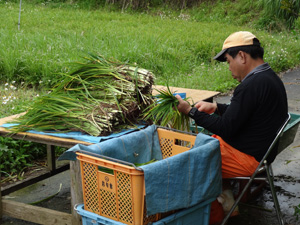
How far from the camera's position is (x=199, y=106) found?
3.48 meters

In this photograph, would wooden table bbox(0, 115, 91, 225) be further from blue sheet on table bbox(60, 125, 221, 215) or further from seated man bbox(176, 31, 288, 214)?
seated man bbox(176, 31, 288, 214)

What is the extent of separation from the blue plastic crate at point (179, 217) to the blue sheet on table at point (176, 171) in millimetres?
64

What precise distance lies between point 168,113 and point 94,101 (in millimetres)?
618

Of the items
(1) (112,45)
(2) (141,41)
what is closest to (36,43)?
(1) (112,45)

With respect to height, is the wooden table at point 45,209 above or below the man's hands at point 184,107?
below

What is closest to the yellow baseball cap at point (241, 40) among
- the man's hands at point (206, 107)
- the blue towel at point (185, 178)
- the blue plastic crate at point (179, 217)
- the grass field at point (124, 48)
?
the man's hands at point (206, 107)

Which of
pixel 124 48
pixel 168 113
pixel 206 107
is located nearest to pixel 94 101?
pixel 168 113

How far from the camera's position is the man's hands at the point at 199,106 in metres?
3.27

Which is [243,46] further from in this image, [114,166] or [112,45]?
[112,45]

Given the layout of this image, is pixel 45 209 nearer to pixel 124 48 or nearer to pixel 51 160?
pixel 51 160

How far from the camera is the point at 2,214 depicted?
3.76m

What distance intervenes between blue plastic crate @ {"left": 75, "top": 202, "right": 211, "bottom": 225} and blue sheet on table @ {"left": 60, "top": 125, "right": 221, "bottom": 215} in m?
0.06

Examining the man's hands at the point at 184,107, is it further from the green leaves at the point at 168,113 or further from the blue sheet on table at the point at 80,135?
the blue sheet on table at the point at 80,135

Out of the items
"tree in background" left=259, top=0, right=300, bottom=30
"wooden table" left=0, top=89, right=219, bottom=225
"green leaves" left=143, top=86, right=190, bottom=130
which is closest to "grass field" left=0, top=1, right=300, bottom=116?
"tree in background" left=259, top=0, right=300, bottom=30
